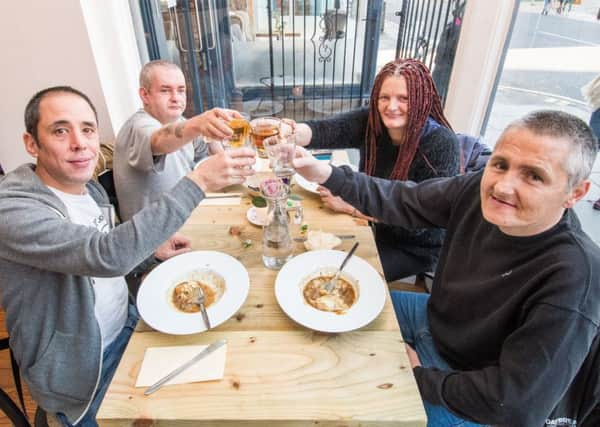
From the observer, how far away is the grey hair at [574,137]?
81 cm

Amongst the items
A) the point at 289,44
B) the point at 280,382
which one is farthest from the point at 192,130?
the point at 289,44

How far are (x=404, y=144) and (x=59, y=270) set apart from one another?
133 centimetres

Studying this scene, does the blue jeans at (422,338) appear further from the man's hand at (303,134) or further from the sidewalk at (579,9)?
the sidewalk at (579,9)

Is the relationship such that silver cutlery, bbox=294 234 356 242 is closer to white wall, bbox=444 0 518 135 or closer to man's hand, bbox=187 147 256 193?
man's hand, bbox=187 147 256 193

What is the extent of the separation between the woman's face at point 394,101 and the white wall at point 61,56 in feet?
5.15

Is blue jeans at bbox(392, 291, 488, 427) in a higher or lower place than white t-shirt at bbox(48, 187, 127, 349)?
lower

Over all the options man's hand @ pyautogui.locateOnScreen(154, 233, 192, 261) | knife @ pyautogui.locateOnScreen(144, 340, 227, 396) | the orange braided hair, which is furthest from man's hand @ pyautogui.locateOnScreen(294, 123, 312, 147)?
knife @ pyautogui.locateOnScreen(144, 340, 227, 396)

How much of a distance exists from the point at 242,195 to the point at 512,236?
1.01 m

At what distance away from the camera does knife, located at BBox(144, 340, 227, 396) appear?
81 cm

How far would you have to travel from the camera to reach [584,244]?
845mm

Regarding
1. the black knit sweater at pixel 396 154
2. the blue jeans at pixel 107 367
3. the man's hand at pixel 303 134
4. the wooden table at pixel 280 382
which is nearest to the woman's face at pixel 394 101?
the black knit sweater at pixel 396 154

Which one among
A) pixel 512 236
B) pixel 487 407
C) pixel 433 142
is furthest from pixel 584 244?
pixel 433 142

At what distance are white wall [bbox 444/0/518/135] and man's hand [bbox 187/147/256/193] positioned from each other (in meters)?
1.88

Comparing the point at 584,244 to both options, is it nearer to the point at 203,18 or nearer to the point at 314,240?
the point at 314,240
